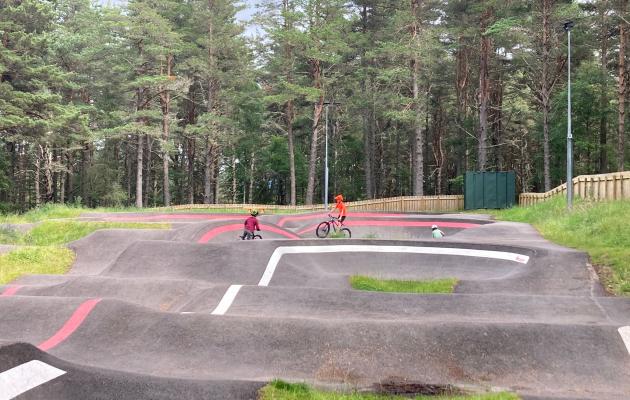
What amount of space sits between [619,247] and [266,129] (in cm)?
4302

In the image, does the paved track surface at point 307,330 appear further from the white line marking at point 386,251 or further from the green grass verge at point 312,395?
the green grass verge at point 312,395

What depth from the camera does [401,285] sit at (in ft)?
39.6

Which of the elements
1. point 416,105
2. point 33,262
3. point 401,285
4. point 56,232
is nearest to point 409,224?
point 401,285

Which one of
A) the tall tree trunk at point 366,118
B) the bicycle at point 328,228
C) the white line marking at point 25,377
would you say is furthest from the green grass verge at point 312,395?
the tall tree trunk at point 366,118

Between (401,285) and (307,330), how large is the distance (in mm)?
5539

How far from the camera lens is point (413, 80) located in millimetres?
35219

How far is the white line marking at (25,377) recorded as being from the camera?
16.8 ft

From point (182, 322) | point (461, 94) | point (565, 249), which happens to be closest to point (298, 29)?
point (461, 94)

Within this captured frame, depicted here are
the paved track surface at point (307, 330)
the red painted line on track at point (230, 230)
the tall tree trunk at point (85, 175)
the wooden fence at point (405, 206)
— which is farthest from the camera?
the tall tree trunk at point (85, 175)

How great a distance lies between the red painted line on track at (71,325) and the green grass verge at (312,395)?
4.33 m

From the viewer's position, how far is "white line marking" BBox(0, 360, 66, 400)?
5105mm

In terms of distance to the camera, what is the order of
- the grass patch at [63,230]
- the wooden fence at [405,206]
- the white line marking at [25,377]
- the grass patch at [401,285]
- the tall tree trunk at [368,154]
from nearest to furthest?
the white line marking at [25,377], the grass patch at [401,285], the grass patch at [63,230], the wooden fence at [405,206], the tall tree trunk at [368,154]

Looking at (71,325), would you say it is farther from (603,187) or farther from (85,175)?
(85,175)

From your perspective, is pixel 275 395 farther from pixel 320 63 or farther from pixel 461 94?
pixel 461 94
